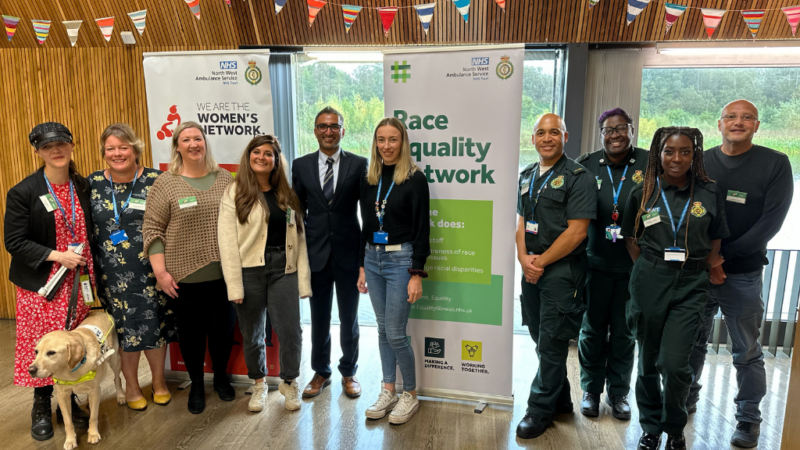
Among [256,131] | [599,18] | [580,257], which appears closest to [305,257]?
[256,131]

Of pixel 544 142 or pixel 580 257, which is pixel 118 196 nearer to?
pixel 544 142

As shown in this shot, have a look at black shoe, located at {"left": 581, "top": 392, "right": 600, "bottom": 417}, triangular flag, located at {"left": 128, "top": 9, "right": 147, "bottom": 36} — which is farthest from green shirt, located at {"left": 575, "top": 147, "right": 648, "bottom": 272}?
triangular flag, located at {"left": 128, "top": 9, "right": 147, "bottom": 36}

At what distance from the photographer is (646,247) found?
8.09 ft

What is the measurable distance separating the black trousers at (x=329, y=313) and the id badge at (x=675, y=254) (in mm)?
1736

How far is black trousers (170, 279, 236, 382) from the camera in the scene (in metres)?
2.96

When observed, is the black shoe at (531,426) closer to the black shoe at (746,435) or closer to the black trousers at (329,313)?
the black shoe at (746,435)

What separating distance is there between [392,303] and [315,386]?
95 cm

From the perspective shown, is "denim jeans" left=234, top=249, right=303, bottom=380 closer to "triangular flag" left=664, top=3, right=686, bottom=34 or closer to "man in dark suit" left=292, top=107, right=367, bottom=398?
"man in dark suit" left=292, top=107, right=367, bottom=398

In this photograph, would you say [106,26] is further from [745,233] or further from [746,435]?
[746,435]

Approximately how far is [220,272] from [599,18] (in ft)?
11.3

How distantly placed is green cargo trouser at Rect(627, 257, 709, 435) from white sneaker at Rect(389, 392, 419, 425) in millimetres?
1299

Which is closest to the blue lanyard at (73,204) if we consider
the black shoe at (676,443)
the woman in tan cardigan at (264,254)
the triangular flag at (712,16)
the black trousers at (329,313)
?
the woman in tan cardigan at (264,254)

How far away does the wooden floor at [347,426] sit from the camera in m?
2.76

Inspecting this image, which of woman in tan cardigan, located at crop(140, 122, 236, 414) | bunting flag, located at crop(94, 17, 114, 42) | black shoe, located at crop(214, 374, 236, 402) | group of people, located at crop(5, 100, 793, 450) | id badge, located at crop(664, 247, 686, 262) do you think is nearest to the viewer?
id badge, located at crop(664, 247, 686, 262)
